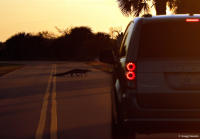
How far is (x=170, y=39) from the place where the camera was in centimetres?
668

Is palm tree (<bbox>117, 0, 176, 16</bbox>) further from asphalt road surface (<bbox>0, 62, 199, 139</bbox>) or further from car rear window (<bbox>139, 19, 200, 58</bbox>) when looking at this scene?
car rear window (<bbox>139, 19, 200, 58</bbox>)

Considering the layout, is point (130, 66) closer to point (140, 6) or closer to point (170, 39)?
point (170, 39)

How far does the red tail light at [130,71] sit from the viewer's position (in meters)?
6.49

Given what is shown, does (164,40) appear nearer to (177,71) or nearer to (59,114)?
(177,71)

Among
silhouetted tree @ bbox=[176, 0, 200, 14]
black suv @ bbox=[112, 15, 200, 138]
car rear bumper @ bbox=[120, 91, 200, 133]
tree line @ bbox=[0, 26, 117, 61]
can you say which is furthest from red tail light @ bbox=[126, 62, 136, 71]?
tree line @ bbox=[0, 26, 117, 61]

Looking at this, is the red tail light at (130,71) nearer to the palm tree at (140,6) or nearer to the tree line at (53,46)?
the palm tree at (140,6)

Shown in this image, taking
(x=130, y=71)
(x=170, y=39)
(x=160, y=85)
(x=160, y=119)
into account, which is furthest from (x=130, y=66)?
(x=160, y=119)

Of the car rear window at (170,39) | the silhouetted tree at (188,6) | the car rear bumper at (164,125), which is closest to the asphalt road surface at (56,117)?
the car rear bumper at (164,125)

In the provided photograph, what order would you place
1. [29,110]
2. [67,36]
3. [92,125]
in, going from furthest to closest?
[67,36] < [29,110] < [92,125]

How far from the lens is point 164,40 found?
6.68m

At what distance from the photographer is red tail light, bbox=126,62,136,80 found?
256 inches

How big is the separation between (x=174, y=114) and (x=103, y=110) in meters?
6.67

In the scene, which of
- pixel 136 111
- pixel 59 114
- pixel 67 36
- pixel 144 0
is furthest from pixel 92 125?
pixel 67 36

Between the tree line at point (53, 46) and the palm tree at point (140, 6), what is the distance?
212 ft
